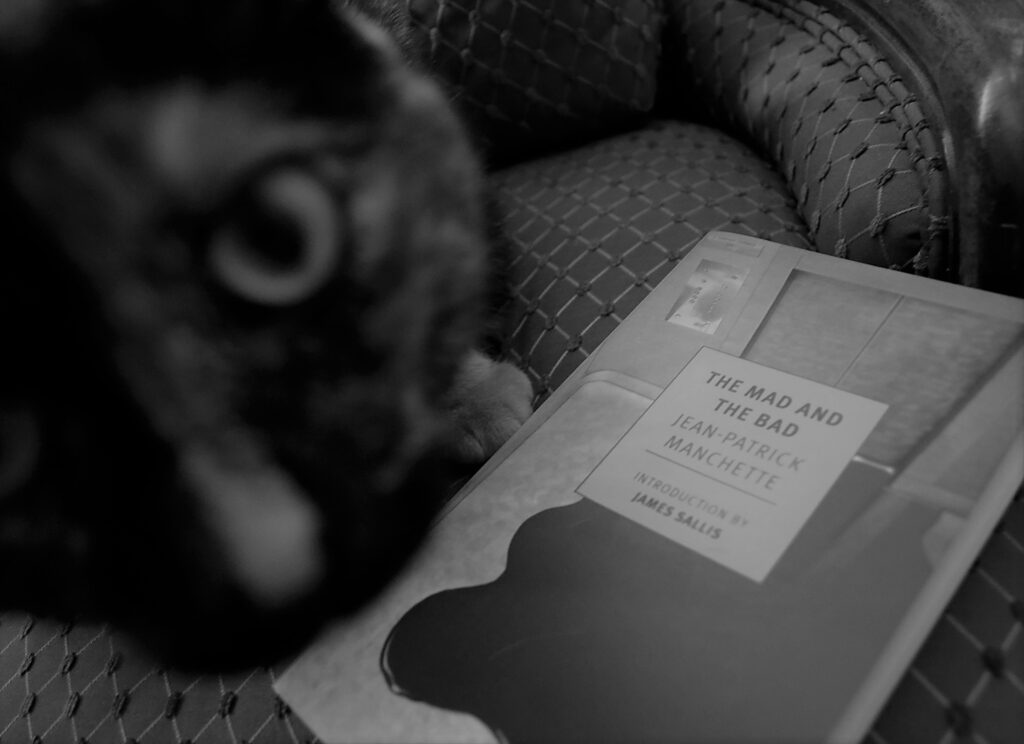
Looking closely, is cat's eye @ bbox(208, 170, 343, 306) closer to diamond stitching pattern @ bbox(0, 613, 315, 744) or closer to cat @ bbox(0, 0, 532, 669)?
cat @ bbox(0, 0, 532, 669)

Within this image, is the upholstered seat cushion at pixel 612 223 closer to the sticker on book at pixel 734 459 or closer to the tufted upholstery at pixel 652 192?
the tufted upholstery at pixel 652 192

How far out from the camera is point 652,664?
0.36 metres

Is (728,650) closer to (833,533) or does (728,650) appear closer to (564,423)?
(833,533)

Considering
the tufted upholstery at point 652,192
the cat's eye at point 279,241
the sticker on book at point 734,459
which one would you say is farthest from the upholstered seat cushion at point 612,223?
the cat's eye at point 279,241

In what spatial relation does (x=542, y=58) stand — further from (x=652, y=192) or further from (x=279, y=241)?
(x=279, y=241)

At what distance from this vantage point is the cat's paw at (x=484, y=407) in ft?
1.73

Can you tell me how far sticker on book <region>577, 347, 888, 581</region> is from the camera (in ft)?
1.28

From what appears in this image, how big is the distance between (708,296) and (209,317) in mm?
348

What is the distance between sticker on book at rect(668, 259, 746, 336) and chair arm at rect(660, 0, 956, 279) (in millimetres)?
80

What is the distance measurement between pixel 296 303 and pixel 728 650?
0.25m

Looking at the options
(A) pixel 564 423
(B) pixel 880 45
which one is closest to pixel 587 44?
(B) pixel 880 45

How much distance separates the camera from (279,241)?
12.2 inches

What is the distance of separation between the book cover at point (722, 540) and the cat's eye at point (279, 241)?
0.19 meters

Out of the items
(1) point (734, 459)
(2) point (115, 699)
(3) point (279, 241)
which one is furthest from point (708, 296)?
(2) point (115, 699)
